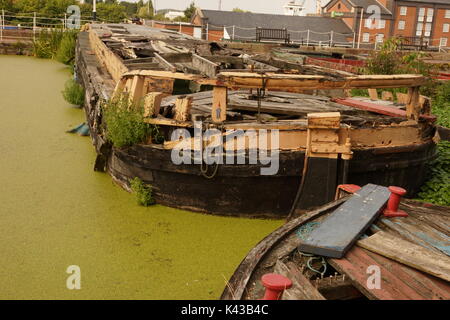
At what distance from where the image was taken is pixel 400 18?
43.5 metres

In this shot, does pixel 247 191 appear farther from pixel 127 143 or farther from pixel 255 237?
pixel 127 143

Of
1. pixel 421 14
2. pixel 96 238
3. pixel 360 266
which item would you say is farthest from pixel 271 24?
pixel 360 266

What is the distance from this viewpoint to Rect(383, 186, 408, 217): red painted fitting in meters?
3.33

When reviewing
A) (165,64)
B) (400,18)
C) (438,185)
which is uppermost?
(400,18)

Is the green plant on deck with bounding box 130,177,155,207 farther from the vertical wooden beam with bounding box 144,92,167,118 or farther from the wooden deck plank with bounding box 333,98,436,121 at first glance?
the wooden deck plank with bounding box 333,98,436,121

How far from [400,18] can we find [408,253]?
45.0m

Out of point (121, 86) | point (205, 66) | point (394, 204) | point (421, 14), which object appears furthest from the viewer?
point (421, 14)

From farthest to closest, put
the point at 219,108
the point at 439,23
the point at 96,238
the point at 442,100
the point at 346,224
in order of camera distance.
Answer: the point at 439,23 → the point at 442,100 → the point at 219,108 → the point at 96,238 → the point at 346,224

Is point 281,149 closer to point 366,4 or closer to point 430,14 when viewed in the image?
point 366,4

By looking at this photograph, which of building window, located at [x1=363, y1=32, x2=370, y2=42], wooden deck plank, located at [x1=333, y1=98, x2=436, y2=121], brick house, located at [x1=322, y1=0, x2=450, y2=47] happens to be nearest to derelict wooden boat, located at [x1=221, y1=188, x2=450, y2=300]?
wooden deck plank, located at [x1=333, y1=98, x2=436, y2=121]

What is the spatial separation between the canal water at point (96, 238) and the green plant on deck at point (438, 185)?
193 cm

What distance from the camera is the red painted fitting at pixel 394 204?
3328mm

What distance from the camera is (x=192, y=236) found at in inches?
182

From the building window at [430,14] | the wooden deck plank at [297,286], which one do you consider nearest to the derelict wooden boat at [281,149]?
the wooden deck plank at [297,286]
